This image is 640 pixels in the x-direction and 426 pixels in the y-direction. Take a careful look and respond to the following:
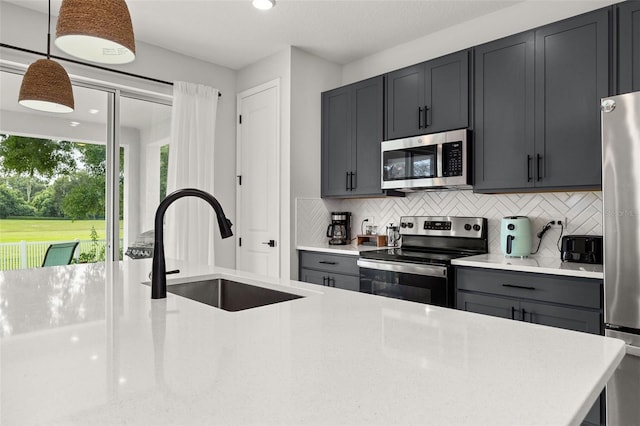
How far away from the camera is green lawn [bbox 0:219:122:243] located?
10.0ft

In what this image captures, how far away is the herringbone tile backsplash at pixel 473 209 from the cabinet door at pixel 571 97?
1.20 ft

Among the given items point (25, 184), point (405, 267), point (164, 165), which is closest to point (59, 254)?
point (25, 184)

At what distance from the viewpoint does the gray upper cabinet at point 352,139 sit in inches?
137

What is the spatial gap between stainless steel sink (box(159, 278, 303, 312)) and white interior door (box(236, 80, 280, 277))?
1.81 m

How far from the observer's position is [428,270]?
2.71 m

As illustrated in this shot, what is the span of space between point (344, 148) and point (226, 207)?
1337mm

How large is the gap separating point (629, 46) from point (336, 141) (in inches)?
86.9

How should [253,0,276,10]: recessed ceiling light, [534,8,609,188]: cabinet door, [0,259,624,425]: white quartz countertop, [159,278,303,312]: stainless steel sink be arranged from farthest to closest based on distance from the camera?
[253,0,276,10]: recessed ceiling light → [534,8,609,188]: cabinet door → [159,278,303,312]: stainless steel sink → [0,259,624,425]: white quartz countertop

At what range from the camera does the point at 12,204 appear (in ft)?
10.0

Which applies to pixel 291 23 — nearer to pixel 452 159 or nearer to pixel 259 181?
pixel 259 181

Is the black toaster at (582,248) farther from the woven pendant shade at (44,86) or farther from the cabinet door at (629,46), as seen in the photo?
the woven pendant shade at (44,86)

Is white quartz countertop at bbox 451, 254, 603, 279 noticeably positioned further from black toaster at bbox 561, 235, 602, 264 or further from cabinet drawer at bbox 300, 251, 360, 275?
cabinet drawer at bbox 300, 251, 360, 275

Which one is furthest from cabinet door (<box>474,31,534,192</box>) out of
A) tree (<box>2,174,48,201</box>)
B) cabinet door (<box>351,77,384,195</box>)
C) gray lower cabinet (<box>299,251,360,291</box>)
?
tree (<box>2,174,48,201</box>)

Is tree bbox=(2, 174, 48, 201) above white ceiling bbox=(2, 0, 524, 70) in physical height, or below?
below
